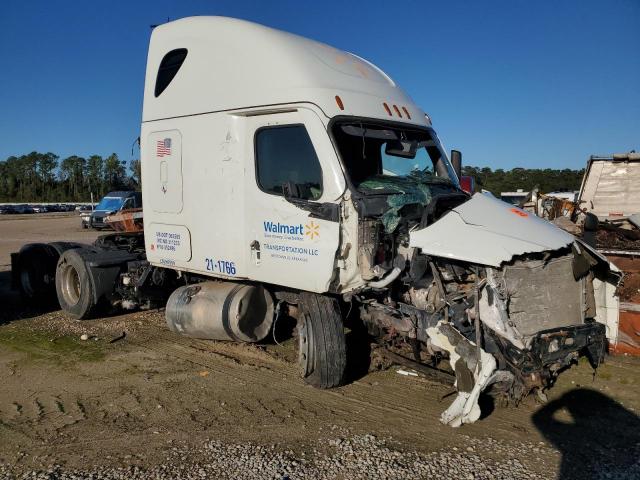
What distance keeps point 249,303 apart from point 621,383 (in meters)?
4.00

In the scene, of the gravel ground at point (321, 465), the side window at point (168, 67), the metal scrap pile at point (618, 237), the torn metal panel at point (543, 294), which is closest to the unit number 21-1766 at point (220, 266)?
the gravel ground at point (321, 465)

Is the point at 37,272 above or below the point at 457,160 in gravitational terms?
below

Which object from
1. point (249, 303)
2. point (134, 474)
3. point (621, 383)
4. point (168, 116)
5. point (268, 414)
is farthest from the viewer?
point (168, 116)

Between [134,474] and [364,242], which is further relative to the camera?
[364,242]

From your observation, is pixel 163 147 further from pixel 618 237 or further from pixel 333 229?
pixel 618 237

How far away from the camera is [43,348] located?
6.65 m

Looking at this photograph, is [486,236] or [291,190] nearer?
[486,236]

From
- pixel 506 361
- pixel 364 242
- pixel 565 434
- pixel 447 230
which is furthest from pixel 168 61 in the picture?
pixel 565 434

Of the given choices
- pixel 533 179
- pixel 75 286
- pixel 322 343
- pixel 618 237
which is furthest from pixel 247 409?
pixel 533 179

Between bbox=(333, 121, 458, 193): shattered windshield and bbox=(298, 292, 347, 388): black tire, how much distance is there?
1266 mm

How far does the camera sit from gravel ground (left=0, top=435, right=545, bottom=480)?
144 inches

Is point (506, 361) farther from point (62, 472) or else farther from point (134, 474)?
point (62, 472)

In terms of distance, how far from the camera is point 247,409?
4.81m

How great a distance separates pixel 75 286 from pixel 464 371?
636cm
